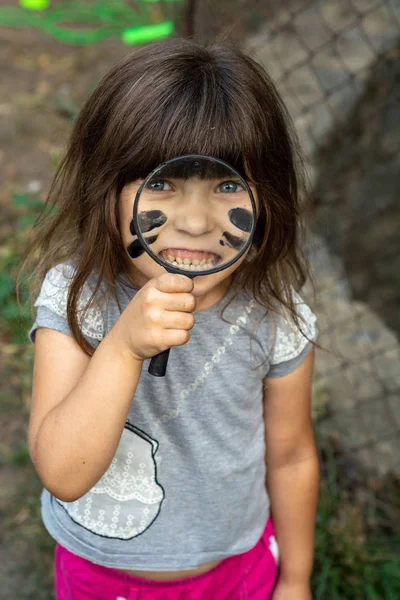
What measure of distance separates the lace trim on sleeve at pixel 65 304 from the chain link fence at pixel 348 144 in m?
2.13

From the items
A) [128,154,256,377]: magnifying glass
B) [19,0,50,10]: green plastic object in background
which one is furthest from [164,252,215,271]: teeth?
[19,0,50,10]: green plastic object in background

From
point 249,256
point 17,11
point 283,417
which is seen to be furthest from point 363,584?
point 17,11

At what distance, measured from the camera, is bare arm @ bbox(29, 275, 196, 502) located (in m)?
1.32

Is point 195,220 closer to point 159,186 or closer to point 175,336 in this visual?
point 159,186

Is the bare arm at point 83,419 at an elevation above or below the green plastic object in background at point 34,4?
below

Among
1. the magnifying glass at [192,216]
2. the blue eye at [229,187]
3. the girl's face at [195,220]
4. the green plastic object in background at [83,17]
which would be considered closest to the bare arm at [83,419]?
the magnifying glass at [192,216]

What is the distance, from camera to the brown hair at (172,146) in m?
1.40

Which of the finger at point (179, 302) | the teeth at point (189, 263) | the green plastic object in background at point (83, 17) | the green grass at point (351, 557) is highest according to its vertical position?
the green plastic object in background at point (83, 17)

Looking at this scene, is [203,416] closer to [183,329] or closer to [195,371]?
[195,371]

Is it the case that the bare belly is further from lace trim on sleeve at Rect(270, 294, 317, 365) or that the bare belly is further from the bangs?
the bangs

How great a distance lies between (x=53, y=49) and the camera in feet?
19.2

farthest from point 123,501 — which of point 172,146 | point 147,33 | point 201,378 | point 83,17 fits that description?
point 83,17

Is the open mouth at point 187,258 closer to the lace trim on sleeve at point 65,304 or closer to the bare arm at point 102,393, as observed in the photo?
the bare arm at point 102,393

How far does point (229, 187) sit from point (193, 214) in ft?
0.30
